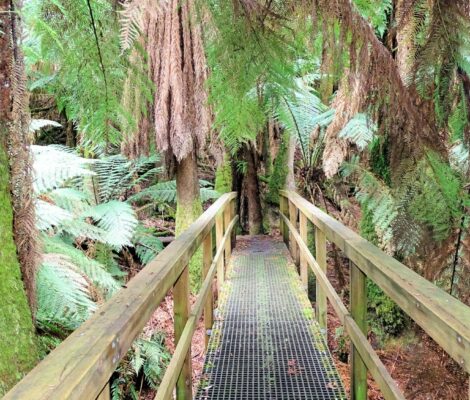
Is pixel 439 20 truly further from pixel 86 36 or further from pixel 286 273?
pixel 286 273

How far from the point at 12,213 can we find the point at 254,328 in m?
2.05

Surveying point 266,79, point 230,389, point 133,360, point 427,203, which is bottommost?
point 133,360

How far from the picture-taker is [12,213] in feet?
4.03

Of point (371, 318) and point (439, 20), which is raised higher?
point (439, 20)

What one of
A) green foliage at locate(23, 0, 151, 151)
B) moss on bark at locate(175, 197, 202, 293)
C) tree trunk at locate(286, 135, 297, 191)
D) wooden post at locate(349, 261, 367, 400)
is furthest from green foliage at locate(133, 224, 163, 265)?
green foliage at locate(23, 0, 151, 151)

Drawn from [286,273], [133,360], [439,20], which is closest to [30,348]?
[439,20]

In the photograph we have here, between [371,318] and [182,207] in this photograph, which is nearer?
[371,318]

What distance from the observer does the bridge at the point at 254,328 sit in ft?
2.71

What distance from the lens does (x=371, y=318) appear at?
15.1 ft

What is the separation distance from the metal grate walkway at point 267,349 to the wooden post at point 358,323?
26 centimetres

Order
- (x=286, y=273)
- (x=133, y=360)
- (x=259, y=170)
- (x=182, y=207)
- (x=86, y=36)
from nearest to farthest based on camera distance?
(x=86, y=36), (x=133, y=360), (x=286, y=273), (x=182, y=207), (x=259, y=170)

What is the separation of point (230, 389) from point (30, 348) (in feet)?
3.91

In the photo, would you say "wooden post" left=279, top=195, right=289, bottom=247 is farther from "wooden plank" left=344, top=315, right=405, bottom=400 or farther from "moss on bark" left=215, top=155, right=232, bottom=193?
"wooden plank" left=344, top=315, right=405, bottom=400

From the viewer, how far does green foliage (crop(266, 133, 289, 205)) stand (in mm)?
7402
